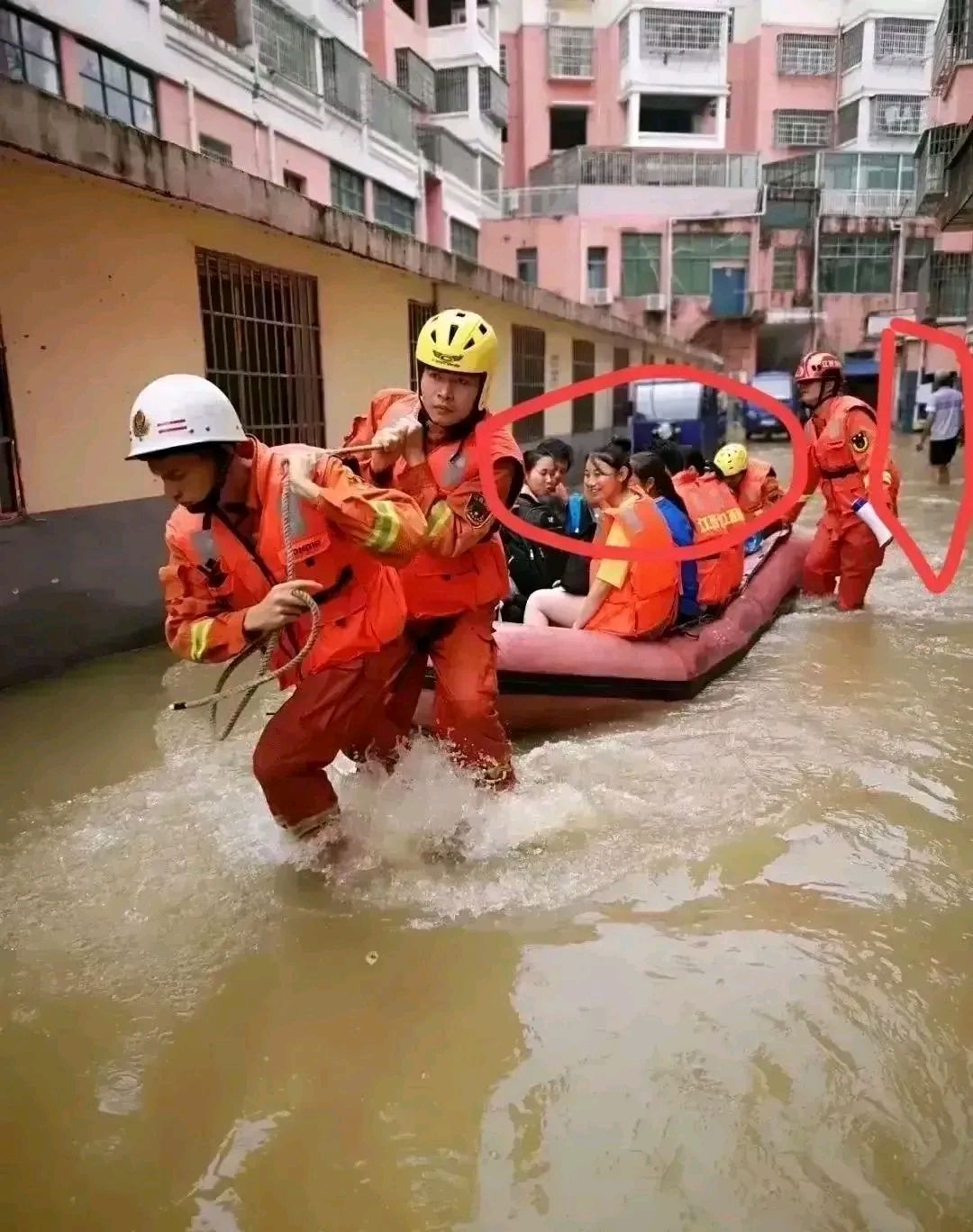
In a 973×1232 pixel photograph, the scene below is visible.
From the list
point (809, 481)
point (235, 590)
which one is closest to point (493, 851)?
point (235, 590)

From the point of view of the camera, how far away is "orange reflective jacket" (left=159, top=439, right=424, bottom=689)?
8.16 ft

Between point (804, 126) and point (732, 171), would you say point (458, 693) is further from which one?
point (804, 126)

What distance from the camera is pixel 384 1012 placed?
245 centimetres

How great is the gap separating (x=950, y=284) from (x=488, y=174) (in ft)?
45.2

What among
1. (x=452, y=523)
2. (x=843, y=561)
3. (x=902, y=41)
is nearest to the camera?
(x=452, y=523)

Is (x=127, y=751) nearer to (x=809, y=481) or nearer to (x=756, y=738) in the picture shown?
(x=756, y=738)

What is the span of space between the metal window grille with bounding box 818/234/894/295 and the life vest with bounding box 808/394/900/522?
1102 inches

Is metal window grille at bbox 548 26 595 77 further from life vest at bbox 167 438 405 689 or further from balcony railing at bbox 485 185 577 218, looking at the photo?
life vest at bbox 167 438 405 689

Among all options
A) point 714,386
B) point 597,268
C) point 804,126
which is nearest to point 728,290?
point 597,268

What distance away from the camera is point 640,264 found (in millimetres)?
31125

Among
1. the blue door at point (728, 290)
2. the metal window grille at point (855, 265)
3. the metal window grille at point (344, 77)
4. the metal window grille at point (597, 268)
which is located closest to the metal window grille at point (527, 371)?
the metal window grille at point (344, 77)

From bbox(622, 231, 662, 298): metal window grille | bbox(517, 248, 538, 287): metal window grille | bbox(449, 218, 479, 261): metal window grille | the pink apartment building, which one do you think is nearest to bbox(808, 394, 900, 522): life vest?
the pink apartment building

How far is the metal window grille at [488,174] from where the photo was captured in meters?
27.7

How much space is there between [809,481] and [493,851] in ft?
14.4
